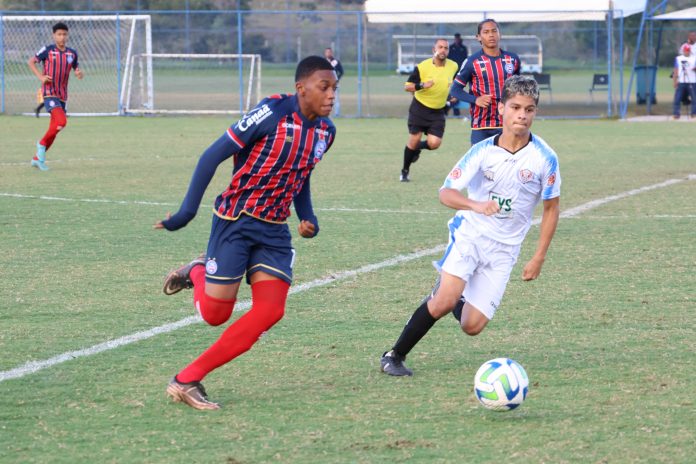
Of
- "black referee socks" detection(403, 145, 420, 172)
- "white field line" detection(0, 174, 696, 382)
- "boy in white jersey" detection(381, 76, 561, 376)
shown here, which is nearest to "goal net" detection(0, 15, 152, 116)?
"black referee socks" detection(403, 145, 420, 172)

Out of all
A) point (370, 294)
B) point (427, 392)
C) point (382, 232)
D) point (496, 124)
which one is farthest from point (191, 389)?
point (496, 124)

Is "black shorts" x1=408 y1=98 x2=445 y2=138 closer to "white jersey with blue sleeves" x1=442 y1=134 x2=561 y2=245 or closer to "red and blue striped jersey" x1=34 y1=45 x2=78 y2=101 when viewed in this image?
"red and blue striped jersey" x1=34 y1=45 x2=78 y2=101

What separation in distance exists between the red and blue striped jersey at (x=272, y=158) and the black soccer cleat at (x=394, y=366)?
3.14 feet

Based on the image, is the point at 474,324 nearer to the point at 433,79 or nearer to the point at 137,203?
the point at 137,203

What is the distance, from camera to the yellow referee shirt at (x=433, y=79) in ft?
46.2

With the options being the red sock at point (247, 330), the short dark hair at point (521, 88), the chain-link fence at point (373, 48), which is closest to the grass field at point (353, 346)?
the red sock at point (247, 330)

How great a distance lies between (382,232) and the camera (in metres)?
9.74

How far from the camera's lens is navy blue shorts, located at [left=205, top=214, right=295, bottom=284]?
4.85 m

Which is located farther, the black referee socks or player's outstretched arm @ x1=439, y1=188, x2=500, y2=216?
the black referee socks

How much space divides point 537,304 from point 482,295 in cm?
175

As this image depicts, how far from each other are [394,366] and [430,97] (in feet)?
30.1

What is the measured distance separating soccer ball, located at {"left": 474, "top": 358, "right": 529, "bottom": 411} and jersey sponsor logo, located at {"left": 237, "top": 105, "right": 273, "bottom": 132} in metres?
1.47

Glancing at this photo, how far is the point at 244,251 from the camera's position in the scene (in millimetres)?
4859

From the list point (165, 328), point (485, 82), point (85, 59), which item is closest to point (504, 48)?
point (85, 59)
